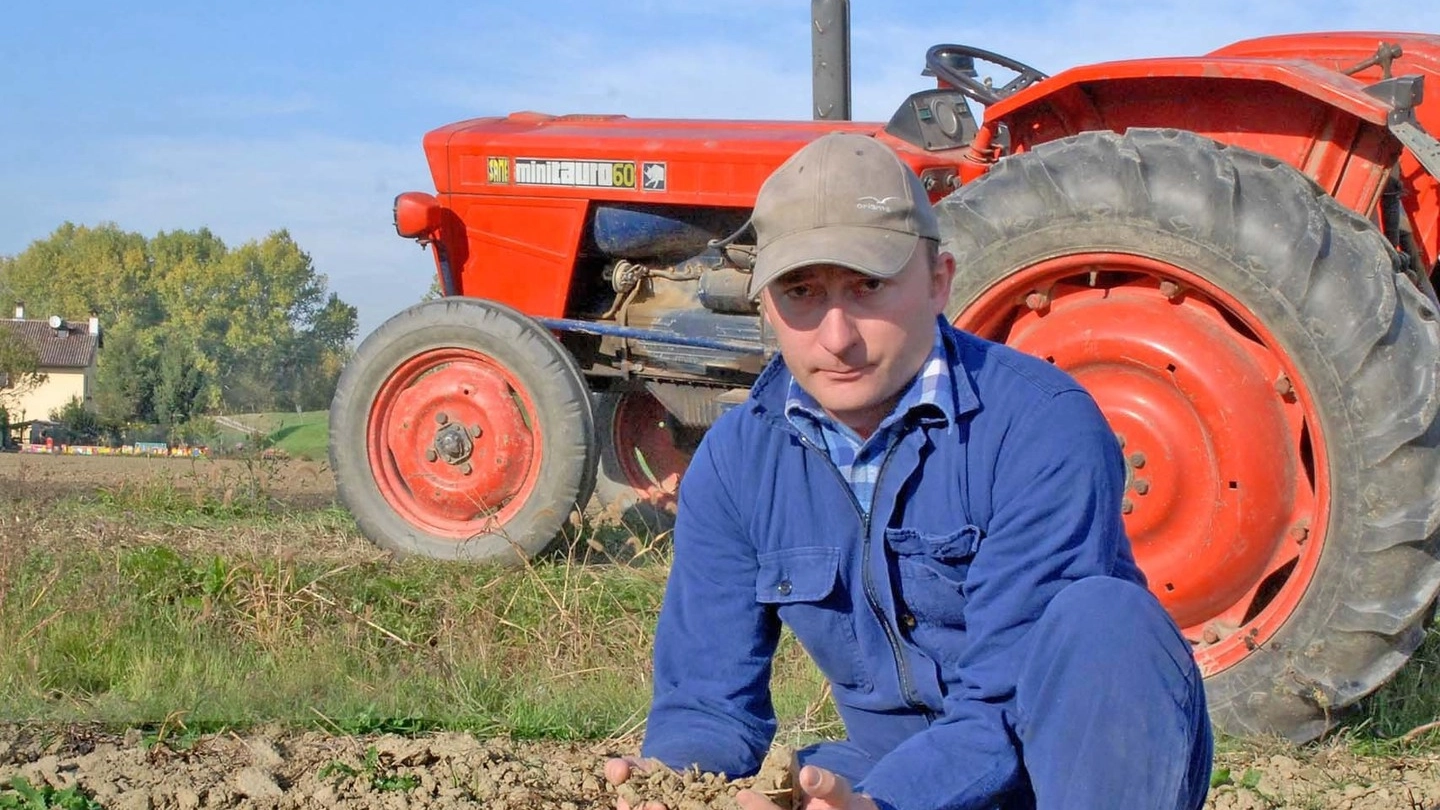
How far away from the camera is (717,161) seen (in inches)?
221

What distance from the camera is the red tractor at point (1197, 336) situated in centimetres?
349

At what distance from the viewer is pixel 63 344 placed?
53125mm

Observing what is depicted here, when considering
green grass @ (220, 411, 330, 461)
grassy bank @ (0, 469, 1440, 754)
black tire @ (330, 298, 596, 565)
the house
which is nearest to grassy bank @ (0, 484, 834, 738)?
grassy bank @ (0, 469, 1440, 754)

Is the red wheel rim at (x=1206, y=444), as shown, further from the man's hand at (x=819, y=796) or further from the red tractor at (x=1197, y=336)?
the man's hand at (x=819, y=796)

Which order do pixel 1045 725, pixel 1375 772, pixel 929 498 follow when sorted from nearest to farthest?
1. pixel 1045 725
2. pixel 929 498
3. pixel 1375 772

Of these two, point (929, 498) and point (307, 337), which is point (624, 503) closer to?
point (929, 498)

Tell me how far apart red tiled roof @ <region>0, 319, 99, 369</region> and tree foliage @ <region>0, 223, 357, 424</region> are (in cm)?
81

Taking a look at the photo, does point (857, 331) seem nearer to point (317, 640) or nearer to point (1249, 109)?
point (1249, 109)

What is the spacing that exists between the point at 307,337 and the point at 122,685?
60.9 m

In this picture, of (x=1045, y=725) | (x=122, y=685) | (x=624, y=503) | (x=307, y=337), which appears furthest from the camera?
(x=307, y=337)

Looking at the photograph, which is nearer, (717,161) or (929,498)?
(929,498)

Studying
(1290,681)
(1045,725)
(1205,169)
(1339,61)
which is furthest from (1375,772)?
(1339,61)

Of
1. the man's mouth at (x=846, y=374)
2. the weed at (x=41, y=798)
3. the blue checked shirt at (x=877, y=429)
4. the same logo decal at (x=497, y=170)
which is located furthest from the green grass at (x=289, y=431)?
the man's mouth at (x=846, y=374)

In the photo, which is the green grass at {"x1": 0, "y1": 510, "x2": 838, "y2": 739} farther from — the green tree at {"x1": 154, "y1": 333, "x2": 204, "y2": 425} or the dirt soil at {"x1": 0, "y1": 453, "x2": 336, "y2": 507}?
the green tree at {"x1": 154, "y1": 333, "x2": 204, "y2": 425}
